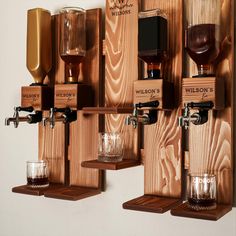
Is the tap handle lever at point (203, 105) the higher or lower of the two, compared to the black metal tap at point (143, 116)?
higher

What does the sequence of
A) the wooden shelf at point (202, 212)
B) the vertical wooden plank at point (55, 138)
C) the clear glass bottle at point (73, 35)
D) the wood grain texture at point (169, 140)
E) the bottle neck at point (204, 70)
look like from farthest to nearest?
the vertical wooden plank at point (55, 138), the clear glass bottle at point (73, 35), the wood grain texture at point (169, 140), the bottle neck at point (204, 70), the wooden shelf at point (202, 212)

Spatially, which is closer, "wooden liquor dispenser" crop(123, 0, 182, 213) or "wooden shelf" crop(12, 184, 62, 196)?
"wooden liquor dispenser" crop(123, 0, 182, 213)

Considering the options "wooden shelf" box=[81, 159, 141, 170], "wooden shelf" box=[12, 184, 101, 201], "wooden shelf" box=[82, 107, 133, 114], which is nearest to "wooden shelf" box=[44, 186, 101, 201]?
"wooden shelf" box=[12, 184, 101, 201]

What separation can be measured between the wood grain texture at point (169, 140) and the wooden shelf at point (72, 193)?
192 mm

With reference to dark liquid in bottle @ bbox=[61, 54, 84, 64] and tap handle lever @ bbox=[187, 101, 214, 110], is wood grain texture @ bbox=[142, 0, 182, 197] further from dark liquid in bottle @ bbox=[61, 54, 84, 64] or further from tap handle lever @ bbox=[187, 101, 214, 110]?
dark liquid in bottle @ bbox=[61, 54, 84, 64]

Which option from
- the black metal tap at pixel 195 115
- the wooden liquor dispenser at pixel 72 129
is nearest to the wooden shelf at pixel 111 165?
the wooden liquor dispenser at pixel 72 129

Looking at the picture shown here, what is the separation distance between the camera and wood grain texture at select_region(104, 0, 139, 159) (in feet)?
4.49

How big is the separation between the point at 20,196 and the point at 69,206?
0.87ft

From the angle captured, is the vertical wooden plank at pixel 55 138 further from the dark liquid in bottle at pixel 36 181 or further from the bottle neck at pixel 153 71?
the bottle neck at pixel 153 71

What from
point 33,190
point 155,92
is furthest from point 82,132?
point 155,92

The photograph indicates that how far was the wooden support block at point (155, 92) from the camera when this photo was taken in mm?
1202

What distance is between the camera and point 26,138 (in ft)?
5.46

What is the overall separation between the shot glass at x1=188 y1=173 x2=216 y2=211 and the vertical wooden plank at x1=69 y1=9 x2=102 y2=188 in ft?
1.32

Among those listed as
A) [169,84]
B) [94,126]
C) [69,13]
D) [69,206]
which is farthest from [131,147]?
[69,13]
